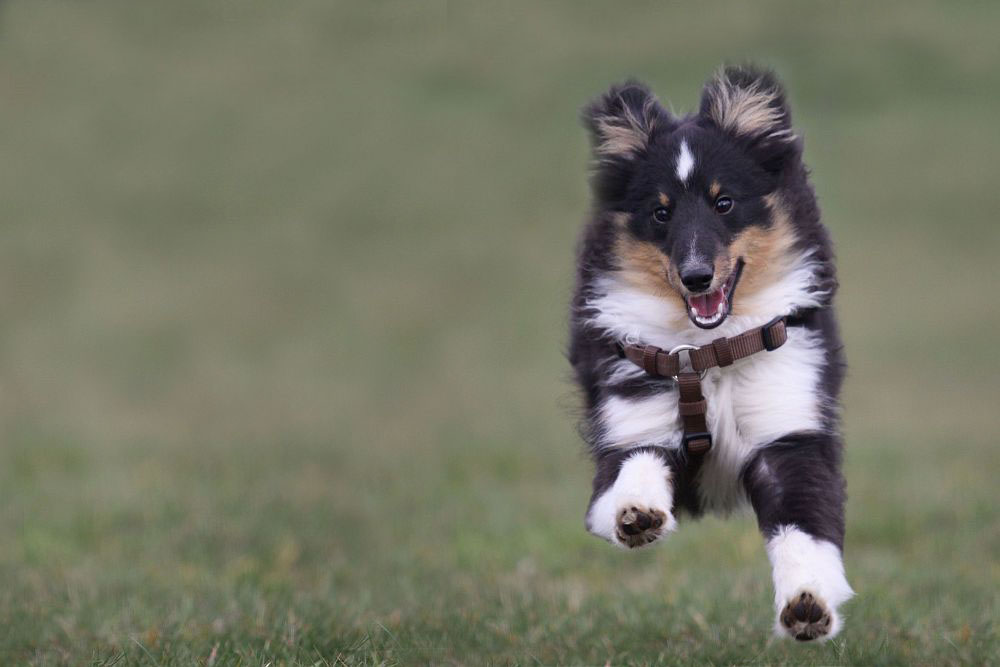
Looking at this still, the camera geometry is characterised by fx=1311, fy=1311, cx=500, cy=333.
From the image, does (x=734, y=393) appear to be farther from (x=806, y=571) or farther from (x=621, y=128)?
(x=621, y=128)

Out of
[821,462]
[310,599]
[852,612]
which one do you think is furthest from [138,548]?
[821,462]

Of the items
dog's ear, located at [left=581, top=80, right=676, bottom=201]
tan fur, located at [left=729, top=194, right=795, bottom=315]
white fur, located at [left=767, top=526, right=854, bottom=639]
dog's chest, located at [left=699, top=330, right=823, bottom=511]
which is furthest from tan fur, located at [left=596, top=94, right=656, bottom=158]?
white fur, located at [left=767, top=526, right=854, bottom=639]

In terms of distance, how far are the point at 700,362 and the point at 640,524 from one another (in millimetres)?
722

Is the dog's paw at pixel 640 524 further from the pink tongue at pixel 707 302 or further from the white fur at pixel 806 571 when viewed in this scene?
the pink tongue at pixel 707 302

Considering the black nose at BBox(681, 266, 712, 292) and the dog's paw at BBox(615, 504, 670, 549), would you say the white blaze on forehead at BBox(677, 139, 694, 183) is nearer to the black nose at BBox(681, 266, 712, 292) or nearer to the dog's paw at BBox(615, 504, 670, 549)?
the black nose at BBox(681, 266, 712, 292)

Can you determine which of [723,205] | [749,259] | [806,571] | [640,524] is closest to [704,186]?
[723,205]

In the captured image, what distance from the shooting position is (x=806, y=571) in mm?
4309

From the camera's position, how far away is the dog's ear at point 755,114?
4895 millimetres

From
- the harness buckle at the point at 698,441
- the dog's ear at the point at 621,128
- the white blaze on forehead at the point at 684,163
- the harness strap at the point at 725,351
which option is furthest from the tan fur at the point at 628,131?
the harness buckle at the point at 698,441

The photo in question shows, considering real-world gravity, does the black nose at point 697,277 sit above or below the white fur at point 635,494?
above

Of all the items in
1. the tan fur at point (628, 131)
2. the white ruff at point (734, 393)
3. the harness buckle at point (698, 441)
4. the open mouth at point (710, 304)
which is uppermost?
the tan fur at point (628, 131)

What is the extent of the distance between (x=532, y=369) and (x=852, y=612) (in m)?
9.28

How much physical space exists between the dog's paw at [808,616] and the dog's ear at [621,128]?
1716 millimetres

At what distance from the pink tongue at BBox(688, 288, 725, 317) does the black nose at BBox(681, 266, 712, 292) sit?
115 mm
